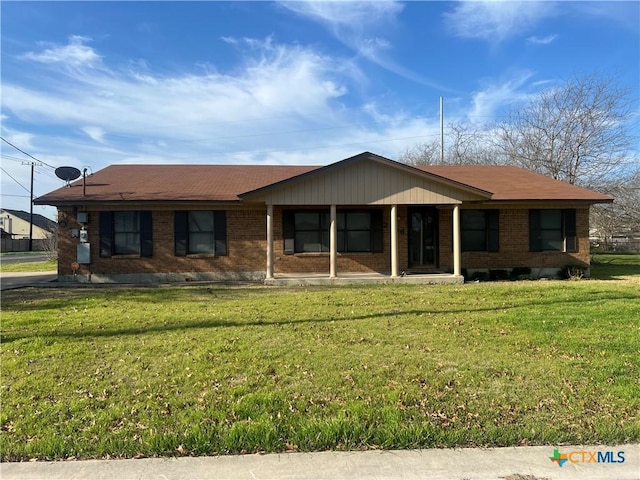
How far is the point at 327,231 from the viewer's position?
49.9ft

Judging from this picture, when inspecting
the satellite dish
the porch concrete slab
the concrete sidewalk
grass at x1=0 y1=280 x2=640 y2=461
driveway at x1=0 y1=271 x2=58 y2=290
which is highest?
the satellite dish

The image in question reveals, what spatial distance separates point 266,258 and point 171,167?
703cm

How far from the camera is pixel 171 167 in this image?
19.0m

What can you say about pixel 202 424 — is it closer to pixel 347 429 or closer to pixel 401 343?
pixel 347 429

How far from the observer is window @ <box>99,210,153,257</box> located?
47.8ft

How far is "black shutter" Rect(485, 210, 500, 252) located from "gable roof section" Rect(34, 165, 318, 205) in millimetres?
7543

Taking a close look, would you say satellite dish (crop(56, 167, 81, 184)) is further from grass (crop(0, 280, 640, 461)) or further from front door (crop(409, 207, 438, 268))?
front door (crop(409, 207, 438, 268))

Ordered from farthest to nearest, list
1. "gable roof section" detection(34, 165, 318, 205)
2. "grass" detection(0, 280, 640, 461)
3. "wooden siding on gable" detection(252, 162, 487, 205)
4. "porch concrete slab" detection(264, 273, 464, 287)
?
1. "gable roof section" detection(34, 165, 318, 205)
2. "wooden siding on gable" detection(252, 162, 487, 205)
3. "porch concrete slab" detection(264, 273, 464, 287)
4. "grass" detection(0, 280, 640, 461)

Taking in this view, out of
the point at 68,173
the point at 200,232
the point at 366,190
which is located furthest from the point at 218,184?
the point at 366,190

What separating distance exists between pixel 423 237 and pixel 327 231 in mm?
3353

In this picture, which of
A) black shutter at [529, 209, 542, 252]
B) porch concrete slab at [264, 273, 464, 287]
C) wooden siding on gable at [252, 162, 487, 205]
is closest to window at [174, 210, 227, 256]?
wooden siding on gable at [252, 162, 487, 205]

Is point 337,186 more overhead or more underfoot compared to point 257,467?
more overhead

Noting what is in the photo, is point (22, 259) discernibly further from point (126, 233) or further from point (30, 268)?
point (126, 233)

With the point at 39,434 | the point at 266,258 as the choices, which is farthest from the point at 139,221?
the point at 39,434
